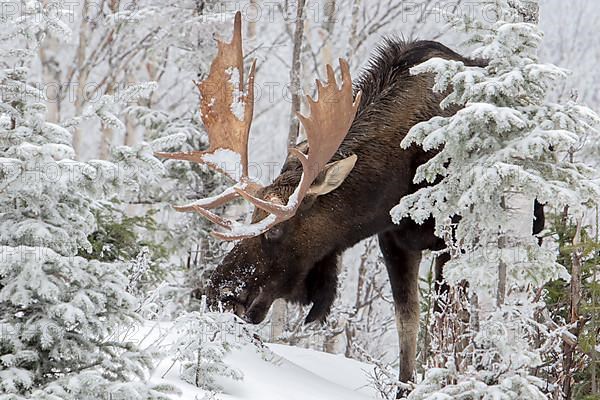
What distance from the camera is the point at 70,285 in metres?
3.81

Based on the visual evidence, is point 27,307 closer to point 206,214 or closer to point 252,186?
point 206,214

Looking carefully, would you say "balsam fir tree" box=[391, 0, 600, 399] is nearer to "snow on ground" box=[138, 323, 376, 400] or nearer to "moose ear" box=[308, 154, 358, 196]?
"snow on ground" box=[138, 323, 376, 400]

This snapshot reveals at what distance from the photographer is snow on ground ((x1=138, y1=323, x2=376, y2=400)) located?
187 inches

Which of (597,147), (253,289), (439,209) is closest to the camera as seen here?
(439,209)

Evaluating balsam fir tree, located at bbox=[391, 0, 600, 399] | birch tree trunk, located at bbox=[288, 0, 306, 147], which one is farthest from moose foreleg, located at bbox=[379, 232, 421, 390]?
balsam fir tree, located at bbox=[391, 0, 600, 399]

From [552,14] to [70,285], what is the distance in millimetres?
27368

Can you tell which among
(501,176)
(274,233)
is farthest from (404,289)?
(501,176)

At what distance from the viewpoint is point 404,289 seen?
6914mm

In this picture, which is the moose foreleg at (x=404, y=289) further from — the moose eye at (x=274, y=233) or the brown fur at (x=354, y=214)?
the moose eye at (x=274, y=233)

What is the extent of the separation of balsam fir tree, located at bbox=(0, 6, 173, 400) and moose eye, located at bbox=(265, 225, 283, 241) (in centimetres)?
209

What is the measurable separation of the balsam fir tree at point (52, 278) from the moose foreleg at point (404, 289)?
314cm

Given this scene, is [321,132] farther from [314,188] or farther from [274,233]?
[274,233]

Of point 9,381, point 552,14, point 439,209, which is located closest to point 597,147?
point 439,209

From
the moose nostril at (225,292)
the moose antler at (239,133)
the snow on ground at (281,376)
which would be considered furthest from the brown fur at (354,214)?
the snow on ground at (281,376)
